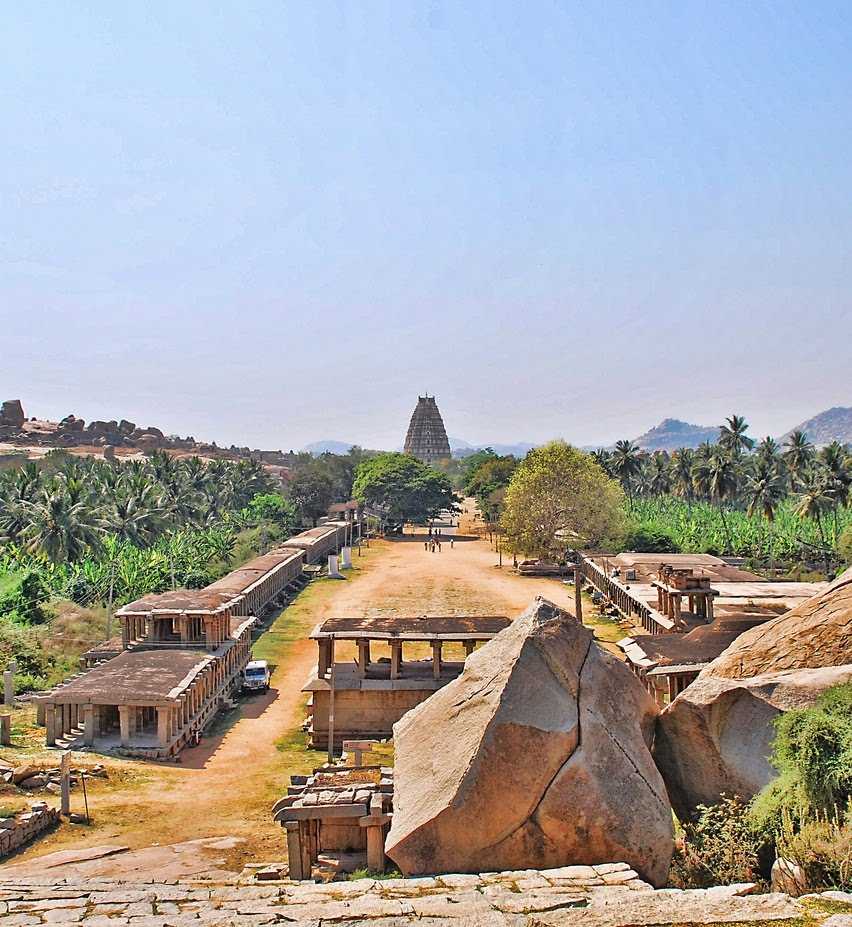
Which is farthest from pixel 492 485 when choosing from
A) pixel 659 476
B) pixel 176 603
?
pixel 176 603

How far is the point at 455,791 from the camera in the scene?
1220cm

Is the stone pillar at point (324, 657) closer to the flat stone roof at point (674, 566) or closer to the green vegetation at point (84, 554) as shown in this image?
the green vegetation at point (84, 554)

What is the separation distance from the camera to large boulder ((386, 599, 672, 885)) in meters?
12.1

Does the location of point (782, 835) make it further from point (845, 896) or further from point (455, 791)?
point (455, 791)

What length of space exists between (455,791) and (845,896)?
202 inches

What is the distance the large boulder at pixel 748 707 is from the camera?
13.6 m

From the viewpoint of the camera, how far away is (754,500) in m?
72.8

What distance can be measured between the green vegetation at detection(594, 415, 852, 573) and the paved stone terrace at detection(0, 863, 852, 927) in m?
56.8

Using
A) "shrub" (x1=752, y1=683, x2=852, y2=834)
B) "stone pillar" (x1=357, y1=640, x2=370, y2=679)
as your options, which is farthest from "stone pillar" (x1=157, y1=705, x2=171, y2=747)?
"shrub" (x1=752, y1=683, x2=852, y2=834)

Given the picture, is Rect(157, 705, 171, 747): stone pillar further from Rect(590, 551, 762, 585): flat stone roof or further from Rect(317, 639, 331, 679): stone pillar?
Rect(590, 551, 762, 585): flat stone roof

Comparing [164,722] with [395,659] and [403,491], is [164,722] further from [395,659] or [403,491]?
[403,491]

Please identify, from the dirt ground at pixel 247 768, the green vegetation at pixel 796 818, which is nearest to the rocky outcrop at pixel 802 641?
the green vegetation at pixel 796 818

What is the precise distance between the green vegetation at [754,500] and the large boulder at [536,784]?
54.1m

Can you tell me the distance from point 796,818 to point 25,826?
1535 centimetres
